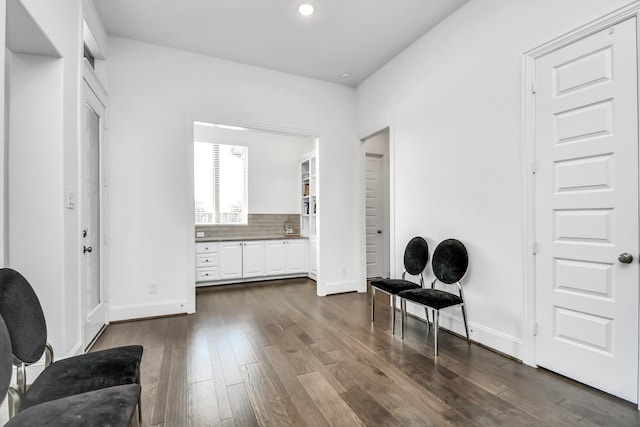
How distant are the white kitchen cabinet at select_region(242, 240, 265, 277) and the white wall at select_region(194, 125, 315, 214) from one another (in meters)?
0.86

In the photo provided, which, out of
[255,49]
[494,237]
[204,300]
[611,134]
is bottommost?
[204,300]

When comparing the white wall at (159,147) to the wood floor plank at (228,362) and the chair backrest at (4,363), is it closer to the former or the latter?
the wood floor plank at (228,362)

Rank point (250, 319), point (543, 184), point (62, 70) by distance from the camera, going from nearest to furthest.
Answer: point (62, 70), point (543, 184), point (250, 319)

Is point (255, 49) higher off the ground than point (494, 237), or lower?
higher

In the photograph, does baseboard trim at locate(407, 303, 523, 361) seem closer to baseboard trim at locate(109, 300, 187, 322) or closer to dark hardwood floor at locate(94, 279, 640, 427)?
dark hardwood floor at locate(94, 279, 640, 427)

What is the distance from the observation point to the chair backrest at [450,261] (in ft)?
9.44

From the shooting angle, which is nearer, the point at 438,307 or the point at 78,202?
the point at 78,202

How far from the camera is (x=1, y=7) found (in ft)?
4.46

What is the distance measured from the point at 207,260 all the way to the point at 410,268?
10.9ft

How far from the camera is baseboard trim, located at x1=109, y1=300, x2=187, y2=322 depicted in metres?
3.44

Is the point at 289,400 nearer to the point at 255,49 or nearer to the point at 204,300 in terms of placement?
the point at 204,300

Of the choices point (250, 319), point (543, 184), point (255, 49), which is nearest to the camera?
point (543, 184)

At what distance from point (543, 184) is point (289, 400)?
2457 mm

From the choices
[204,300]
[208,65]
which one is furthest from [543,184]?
[204,300]
